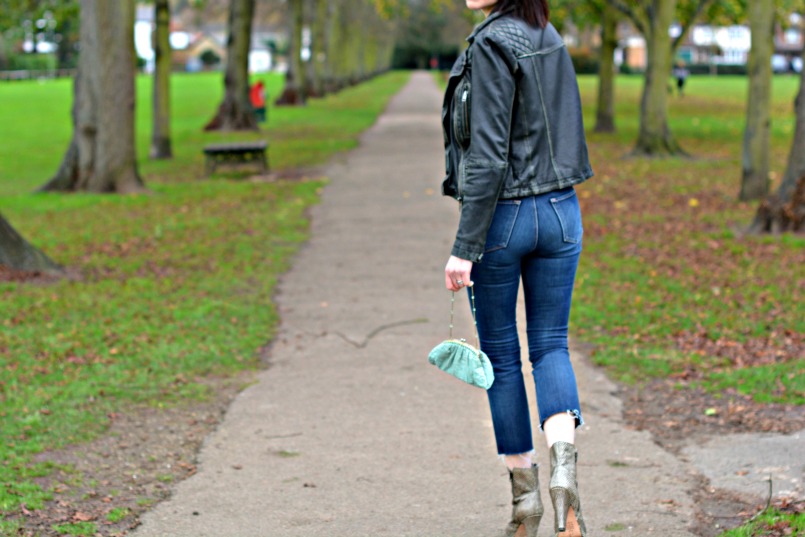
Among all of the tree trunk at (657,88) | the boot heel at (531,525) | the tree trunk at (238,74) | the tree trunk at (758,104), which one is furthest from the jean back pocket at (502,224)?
the tree trunk at (238,74)

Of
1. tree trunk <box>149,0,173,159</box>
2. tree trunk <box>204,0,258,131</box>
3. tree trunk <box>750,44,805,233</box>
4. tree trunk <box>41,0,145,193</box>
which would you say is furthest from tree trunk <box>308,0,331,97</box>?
tree trunk <box>750,44,805,233</box>

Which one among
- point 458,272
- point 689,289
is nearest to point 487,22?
point 458,272

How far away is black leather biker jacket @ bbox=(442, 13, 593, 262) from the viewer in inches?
132

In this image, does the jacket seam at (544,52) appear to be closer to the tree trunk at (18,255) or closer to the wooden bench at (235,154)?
the tree trunk at (18,255)

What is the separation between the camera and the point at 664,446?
5098 millimetres

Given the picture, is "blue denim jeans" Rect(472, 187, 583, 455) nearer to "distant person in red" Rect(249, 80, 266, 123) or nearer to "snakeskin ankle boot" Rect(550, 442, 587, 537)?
"snakeskin ankle boot" Rect(550, 442, 587, 537)

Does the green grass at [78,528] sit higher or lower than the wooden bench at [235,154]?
lower

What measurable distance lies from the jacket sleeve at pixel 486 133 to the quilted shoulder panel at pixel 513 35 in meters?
0.03

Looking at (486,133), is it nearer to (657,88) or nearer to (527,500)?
(527,500)

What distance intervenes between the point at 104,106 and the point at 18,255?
5.92m

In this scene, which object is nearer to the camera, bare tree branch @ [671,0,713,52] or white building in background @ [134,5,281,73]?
bare tree branch @ [671,0,713,52]

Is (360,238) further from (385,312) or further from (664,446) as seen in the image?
(664,446)

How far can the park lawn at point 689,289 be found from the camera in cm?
656

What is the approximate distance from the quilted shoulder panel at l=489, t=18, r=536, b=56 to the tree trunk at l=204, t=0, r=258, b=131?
25.8 m
